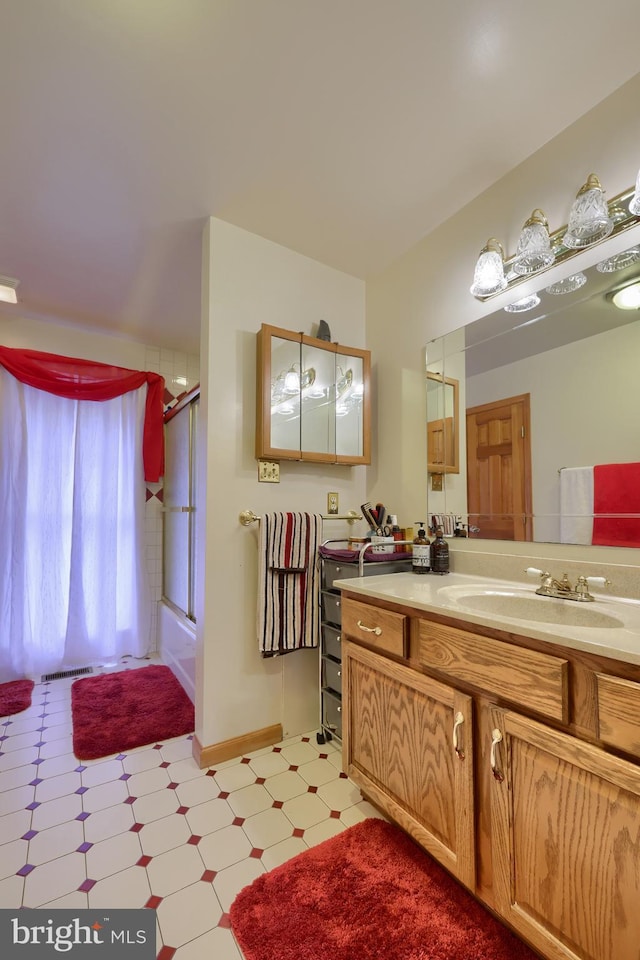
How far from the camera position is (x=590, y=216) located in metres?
1.24

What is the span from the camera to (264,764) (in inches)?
67.7

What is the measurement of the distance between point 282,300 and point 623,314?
1436 mm

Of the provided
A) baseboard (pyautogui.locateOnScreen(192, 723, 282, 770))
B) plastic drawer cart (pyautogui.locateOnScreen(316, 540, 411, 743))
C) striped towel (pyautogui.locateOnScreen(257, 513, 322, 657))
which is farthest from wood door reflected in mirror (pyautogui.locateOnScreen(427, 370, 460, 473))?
baseboard (pyautogui.locateOnScreen(192, 723, 282, 770))

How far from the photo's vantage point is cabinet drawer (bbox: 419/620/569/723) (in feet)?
2.72

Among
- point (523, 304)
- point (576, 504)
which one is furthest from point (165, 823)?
point (523, 304)

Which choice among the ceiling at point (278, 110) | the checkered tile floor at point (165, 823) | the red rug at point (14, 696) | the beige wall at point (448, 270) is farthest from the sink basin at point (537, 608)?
the red rug at point (14, 696)

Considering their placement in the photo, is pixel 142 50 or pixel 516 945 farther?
pixel 142 50

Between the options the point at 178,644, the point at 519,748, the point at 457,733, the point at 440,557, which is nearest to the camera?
the point at 519,748

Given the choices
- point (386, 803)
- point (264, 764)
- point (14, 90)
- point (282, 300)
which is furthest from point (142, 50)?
point (264, 764)

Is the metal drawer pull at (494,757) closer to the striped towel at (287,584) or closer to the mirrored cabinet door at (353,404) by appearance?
the striped towel at (287,584)

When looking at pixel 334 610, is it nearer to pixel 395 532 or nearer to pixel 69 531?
pixel 395 532

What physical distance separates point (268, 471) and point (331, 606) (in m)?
0.69

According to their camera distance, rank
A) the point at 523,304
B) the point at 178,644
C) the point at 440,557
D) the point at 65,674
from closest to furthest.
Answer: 1. the point at 523,304
2. the point at 440,557
3. the point at 178,644
4. the point at 65,674

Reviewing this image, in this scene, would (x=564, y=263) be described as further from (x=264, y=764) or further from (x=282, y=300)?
(x=264, y=764)
